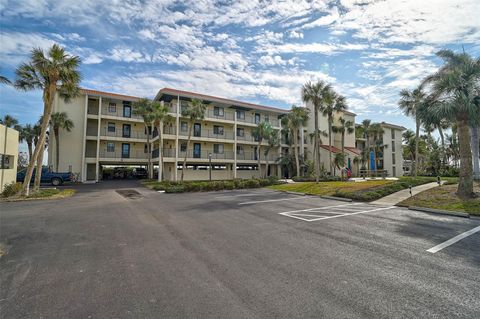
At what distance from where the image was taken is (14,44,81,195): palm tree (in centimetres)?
1516

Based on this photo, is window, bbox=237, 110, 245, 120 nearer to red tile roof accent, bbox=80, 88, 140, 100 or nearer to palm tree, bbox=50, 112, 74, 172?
red tile roof accent, bbox=80, 88, 140, 100

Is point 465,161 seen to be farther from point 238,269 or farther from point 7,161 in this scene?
point 7,161

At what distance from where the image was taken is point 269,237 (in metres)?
6.69

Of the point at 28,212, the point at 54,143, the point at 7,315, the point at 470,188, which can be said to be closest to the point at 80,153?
the point at 54,143

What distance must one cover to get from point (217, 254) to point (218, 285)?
4.82 feet

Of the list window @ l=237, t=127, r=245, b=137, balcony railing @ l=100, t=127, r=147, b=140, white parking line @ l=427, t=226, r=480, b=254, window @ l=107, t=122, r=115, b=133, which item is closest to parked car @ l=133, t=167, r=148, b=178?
balcony railing @ l=100, t=127, r=147, b=140

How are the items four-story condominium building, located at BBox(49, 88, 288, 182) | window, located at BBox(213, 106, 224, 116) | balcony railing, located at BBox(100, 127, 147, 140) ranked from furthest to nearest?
window, located at BBox(213, 106, 224, 116), balcony railing, located at BBox(100, 127, 147, 140), four-story condominium building, located at BBox(49, 88, 288, 182)

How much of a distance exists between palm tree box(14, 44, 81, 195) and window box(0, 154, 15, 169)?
5.86 ft

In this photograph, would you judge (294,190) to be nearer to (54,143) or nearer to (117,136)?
(117,136)

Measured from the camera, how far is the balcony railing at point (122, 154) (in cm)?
3160

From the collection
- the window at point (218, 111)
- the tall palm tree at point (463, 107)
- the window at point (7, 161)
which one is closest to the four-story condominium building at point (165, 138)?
the window at point (218, 111)

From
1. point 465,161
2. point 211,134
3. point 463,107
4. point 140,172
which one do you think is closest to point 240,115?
point 211,134

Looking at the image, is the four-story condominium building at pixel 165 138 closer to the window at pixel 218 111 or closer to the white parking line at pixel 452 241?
the window at pixel 218 111

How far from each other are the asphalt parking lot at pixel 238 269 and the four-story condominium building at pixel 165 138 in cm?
2183
